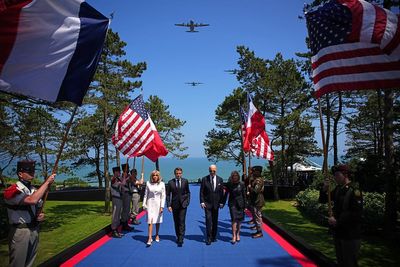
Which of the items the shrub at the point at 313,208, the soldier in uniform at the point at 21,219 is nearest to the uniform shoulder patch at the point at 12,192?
the soldier in uniform at the point at 21,219

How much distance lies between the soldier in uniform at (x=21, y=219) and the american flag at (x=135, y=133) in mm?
7138

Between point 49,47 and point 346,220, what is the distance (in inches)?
212

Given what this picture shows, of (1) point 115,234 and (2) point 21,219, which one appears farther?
(1) point 115,234

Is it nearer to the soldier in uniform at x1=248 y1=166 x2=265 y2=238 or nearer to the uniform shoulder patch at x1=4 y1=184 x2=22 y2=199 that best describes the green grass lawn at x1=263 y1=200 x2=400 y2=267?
the soldier in uniform at x1=248 y1=166 x2=265 y2=238

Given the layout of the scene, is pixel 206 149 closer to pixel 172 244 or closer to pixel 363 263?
pixel 172 244

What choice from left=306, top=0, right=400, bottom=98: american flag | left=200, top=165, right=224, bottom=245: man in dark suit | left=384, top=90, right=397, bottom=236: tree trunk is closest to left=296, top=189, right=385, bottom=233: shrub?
left=384, top=90, right=397, bottom=236: tree trunk

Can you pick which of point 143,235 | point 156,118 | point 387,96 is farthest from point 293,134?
point 143,235

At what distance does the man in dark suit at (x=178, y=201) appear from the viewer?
32.6 ft

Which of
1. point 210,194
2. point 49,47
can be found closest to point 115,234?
point 210,194

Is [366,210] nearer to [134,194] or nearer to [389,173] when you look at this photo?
[389,173]

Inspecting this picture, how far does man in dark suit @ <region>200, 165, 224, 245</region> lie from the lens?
10.0 metres

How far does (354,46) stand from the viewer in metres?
6.39

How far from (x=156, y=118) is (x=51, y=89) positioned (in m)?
26.6

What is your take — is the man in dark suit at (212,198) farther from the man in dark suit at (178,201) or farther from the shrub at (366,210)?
the shrub at (366,210)
